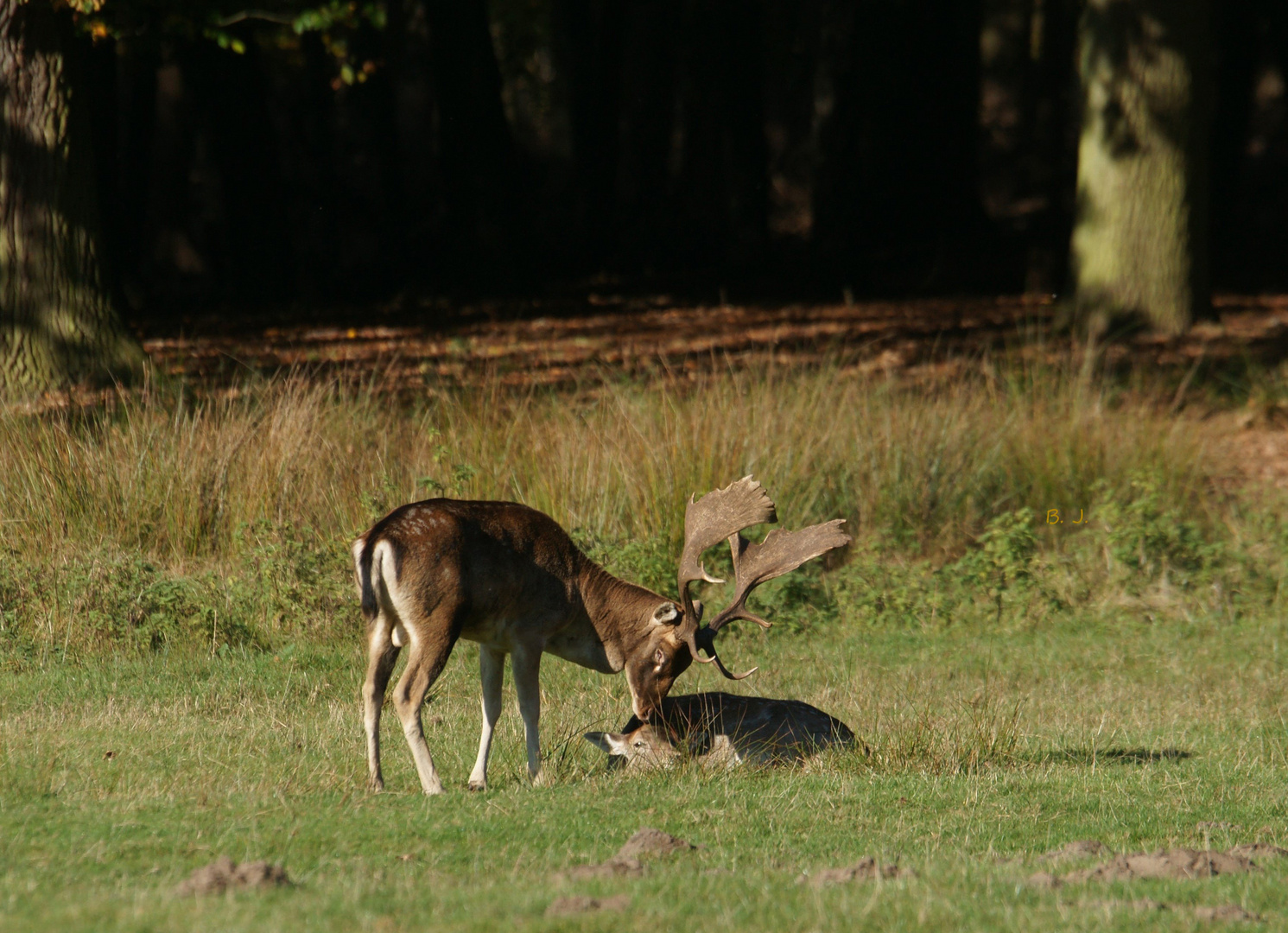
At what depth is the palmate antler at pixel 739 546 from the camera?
7.12 metres

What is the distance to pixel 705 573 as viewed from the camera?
283 inches

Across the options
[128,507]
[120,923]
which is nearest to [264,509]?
[128,507]

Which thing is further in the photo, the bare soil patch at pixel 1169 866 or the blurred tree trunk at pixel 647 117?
the blurred tree trunk at pixel 647 117

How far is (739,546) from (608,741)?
1117 millimetres

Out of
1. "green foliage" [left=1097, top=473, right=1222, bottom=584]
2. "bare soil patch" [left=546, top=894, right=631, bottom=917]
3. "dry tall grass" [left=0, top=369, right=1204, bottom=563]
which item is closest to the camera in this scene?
"bare soil patch" [left=546, top=894, right=631, bottom=917]

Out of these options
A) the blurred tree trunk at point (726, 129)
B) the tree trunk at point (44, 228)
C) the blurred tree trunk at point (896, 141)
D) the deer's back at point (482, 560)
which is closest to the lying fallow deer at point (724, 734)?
the deer's back at point (482, 560)

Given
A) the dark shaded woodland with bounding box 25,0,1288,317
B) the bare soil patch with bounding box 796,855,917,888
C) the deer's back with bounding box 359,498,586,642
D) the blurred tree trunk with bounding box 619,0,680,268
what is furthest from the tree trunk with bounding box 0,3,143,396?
the blurred tree trunk with bounding box 619,0,680,268

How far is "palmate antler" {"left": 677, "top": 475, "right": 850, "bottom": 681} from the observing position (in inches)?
280

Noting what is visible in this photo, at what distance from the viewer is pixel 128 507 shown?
10.9 m

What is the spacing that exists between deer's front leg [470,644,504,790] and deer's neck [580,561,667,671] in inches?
19.0

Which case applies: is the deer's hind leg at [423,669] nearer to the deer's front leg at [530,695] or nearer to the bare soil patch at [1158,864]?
the deer's front leg at [530,695]

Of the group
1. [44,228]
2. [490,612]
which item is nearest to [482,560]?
[490,612]

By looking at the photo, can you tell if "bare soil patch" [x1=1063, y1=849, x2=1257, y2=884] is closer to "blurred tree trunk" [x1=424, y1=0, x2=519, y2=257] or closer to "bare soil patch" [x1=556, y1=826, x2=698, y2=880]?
"bare soil patch" [x1=556, y1=826, x2=698, y2=880]

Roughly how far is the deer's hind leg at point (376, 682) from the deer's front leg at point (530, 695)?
60 centimetres
